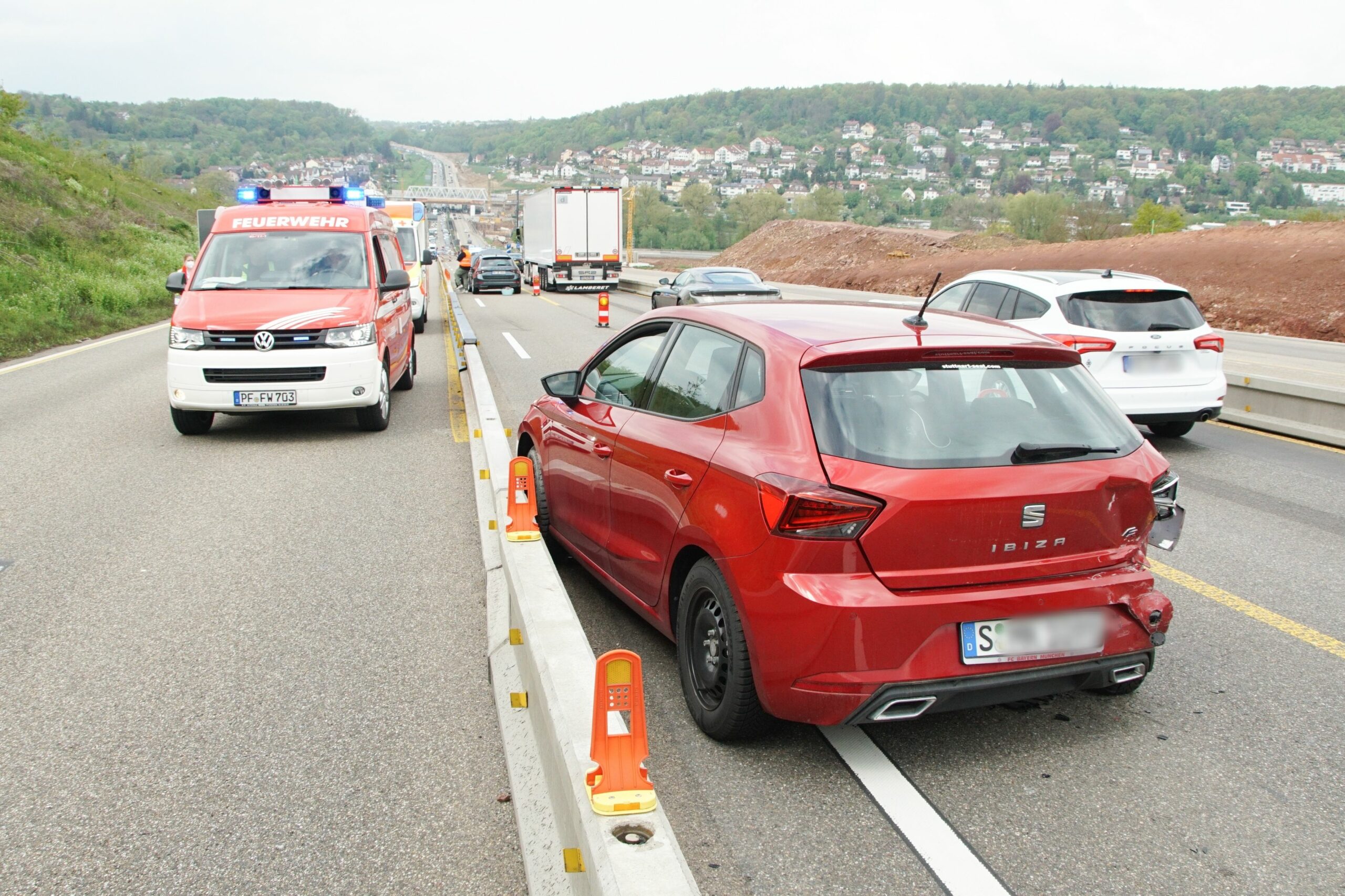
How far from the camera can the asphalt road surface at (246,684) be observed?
3205mm

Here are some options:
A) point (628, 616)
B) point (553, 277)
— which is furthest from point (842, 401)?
point (553, 277)

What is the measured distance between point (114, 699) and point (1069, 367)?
159 inches

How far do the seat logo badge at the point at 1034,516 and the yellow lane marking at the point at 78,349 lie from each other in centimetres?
1523

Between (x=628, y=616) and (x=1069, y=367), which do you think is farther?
(x=628, y=616)

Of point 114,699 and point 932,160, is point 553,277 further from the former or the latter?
point 932,160

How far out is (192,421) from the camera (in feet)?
33.6

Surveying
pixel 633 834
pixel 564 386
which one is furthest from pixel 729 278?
pixel 633 834

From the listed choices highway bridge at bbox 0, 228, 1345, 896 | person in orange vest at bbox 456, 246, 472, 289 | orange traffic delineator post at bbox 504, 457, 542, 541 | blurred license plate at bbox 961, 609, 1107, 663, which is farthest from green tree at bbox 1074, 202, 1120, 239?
blurred license plate at bbox 961, 609, 1107, 663

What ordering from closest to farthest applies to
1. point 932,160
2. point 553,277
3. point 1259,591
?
point 1259,591, point 553,277, point 932,160

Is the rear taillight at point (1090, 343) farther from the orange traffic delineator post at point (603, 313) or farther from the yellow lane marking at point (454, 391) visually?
the orange traffic delineator post at point (603, 313)

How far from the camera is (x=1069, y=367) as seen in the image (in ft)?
13.5

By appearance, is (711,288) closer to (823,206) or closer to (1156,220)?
(1156,220)

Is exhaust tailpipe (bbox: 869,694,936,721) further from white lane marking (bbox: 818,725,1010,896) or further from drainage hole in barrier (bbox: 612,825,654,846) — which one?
drainage hole in barrier (bbox: 612,825,654,846)

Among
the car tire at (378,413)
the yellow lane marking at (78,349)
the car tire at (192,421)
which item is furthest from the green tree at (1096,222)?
the car tire at (192,421)
